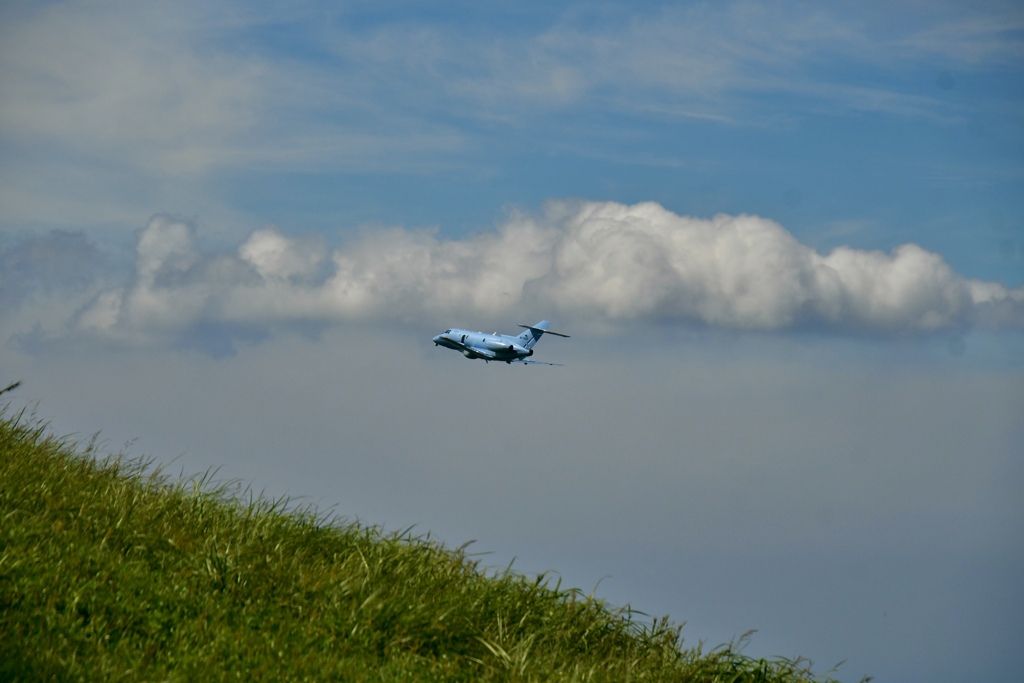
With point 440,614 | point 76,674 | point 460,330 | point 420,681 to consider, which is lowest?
point 76,674

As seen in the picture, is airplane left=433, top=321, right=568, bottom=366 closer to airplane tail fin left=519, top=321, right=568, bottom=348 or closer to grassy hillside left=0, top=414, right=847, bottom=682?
airplane tail fin left=519, top=321, right=568, bottom=348

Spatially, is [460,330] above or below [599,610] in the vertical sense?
above

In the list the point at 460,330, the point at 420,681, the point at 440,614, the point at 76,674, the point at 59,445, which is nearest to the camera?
the point at 76,674

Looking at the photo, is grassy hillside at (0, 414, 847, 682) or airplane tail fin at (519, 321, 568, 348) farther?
airplane tail fin at (519, 321, 568, 348)

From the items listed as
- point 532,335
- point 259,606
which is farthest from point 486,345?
point 259,606

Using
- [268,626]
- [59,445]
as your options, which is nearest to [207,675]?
[268,626]

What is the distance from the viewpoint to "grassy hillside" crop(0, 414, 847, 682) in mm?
9102

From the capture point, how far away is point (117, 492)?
39.5 ft

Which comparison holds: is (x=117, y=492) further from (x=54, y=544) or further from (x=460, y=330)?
(x=460, y=330)

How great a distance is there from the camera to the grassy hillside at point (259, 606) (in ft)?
29.9

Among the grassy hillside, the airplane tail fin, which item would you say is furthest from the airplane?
the grassy hillside

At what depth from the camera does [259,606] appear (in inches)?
387

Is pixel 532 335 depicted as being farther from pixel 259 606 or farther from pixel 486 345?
pixel 259 606

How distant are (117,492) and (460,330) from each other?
23.4 meters
